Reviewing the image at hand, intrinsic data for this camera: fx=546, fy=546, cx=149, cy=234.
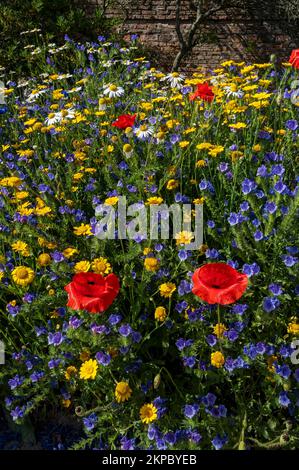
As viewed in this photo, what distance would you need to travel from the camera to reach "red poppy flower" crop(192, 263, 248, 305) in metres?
1.56

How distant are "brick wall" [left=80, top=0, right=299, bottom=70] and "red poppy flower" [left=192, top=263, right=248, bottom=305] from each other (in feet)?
23.6

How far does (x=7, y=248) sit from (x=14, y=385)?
90 centimetres

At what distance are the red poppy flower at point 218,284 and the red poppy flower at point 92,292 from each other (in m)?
0.26

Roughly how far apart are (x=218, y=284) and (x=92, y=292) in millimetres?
375

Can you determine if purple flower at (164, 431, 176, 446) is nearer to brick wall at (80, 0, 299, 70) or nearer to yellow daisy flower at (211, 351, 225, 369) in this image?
yellow daisy flower at (211, 351, 225, 369)

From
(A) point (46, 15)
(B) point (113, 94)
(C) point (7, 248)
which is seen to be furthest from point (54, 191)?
(A) point (46, 15)

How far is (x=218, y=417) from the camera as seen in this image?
177 centimetres

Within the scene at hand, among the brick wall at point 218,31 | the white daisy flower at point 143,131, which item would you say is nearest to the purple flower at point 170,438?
the white daisy flower at point 143,131

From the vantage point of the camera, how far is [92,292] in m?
1.63

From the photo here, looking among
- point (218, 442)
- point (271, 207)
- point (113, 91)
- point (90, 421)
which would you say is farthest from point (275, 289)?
point (113, 91)

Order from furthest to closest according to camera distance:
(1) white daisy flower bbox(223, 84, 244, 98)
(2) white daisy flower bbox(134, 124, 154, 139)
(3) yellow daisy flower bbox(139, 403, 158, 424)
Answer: (1) white daisy flower bbox(223, 84, 244, 98) < (2) white daisy flower bbox(134, 124, 154, 139) < (3) yellow daisy flower bbox(139, 403, 158, 424)

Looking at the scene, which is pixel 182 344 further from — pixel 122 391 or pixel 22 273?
pixel 22 273

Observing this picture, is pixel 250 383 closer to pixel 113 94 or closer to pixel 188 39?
pixel 113 94

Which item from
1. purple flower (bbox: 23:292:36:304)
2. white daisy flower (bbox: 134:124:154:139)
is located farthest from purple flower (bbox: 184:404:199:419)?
white daisy flower (bbox: 134:124:154:139)
